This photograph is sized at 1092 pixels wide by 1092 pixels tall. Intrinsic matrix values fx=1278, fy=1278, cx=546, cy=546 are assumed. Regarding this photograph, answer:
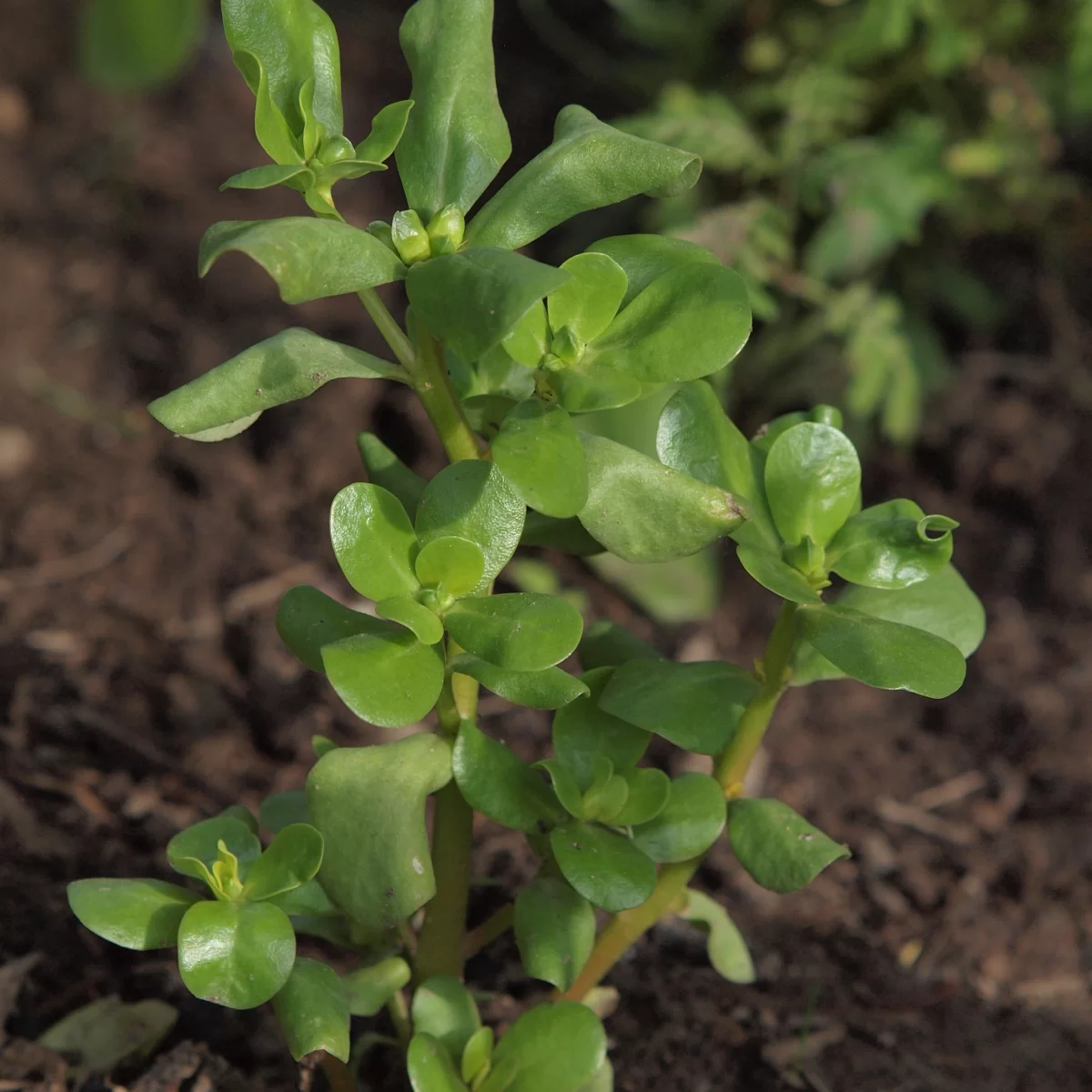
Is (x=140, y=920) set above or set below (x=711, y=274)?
below

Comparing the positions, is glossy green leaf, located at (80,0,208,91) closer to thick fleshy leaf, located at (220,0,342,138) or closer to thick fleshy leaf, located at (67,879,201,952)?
thick fleshy leaf, located at (220,0,342,138)

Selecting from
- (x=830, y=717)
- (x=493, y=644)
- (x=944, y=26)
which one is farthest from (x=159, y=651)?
(x=944, y=26)

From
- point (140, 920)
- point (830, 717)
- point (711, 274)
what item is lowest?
point (830, 717)

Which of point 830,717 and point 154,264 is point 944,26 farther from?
point 154,264

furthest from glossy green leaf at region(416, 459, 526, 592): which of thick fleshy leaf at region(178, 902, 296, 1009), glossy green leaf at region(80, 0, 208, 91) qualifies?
glossy green leaf at region(80, 0, 208, 91)

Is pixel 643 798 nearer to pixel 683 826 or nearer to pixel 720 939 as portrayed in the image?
pixel 683 826

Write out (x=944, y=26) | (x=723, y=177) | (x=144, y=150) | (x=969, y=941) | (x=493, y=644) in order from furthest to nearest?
(x=144, y=150)
(x=723, y=177)
(x=944, y=26)
(x=969, y=941)
(x=493, y=644)

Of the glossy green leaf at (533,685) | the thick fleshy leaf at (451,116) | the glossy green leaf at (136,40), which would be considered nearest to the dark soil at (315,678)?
the glossy green leaf at (136,40)

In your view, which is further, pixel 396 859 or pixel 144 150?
pixel 144 150

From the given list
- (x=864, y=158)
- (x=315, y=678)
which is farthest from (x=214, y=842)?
(x=864, y=158)
